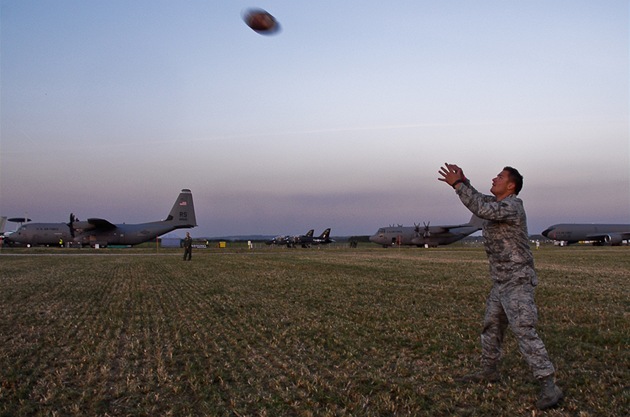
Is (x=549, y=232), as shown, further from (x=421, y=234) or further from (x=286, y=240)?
(x=286, y=240)

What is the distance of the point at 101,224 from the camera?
200 ft

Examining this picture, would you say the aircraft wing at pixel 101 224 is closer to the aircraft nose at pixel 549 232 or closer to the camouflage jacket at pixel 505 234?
the camouflage jacket at pixel 505 234

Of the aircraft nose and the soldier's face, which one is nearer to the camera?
the soldier's face

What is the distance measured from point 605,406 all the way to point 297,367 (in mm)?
3547

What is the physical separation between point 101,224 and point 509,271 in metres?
61.8

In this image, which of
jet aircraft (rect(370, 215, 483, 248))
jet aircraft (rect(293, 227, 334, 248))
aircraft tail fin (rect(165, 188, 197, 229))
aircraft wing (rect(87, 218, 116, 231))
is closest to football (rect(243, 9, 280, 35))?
aircraft wing (rect(87, 218, 116, 231))

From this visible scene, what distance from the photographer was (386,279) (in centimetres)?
1995

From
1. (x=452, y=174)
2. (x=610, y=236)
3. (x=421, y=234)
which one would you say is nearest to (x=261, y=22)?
(x=452, y=174)

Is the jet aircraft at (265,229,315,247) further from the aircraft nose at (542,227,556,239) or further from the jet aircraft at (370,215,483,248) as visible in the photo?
the aircraft nose at (542,227,556,239)

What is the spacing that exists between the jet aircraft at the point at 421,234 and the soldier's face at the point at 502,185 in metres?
70.1

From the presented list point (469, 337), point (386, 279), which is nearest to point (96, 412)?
point (469, 337)

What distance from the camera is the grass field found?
5.37 m

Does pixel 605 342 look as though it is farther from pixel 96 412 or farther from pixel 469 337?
pixel 96 412

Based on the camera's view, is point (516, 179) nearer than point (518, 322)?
No
